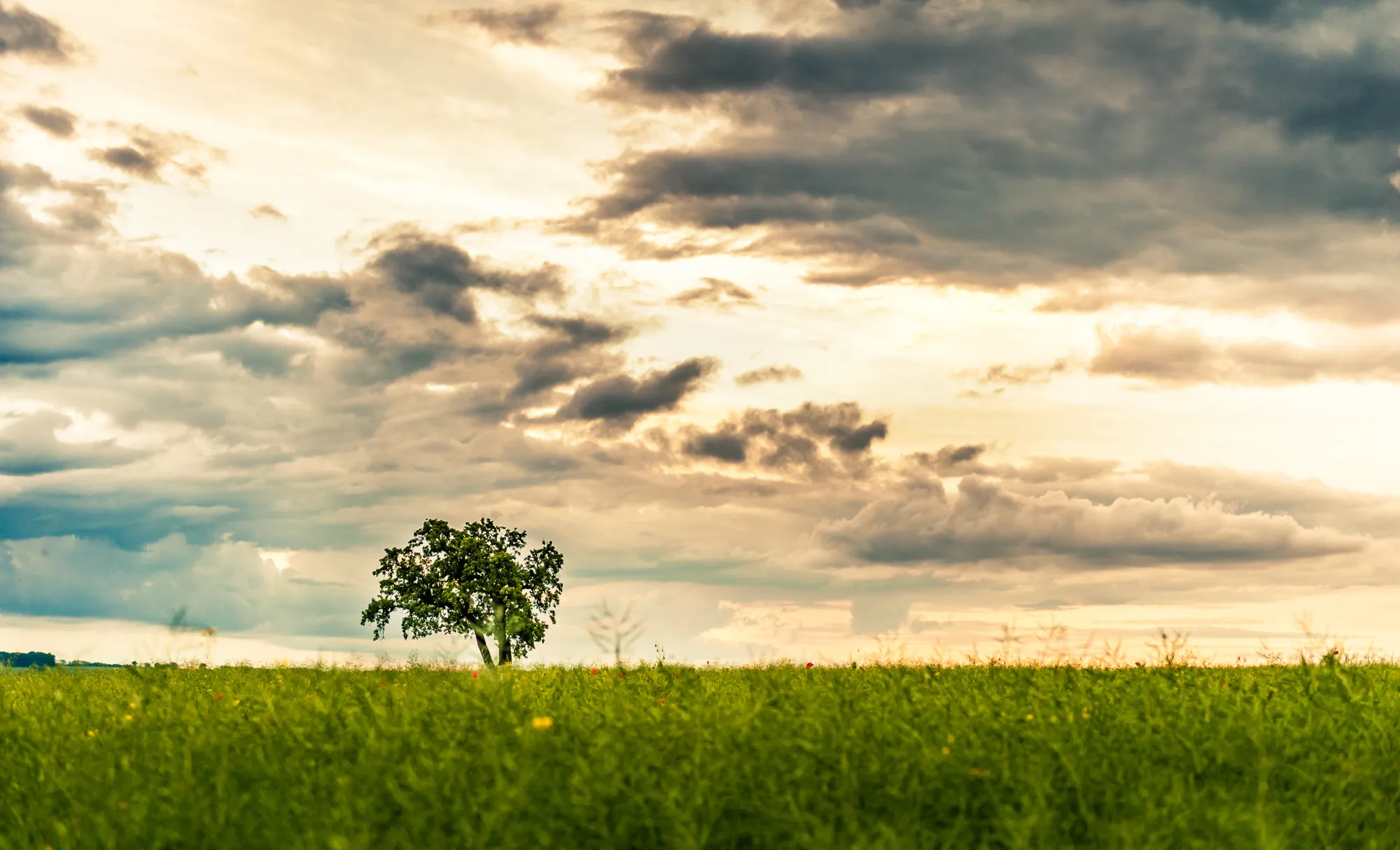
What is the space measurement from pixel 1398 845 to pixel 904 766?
3271 mm

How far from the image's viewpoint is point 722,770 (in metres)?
7.33

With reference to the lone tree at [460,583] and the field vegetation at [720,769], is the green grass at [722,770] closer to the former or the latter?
the field vegetation at [720,769]

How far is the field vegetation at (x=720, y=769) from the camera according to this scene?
6.54 meters

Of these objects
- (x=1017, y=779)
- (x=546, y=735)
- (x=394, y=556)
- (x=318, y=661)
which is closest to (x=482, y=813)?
(x=546, y=735)

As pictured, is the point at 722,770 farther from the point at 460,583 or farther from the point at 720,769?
the point at 460,583

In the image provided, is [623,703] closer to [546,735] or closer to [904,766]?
[546,735]

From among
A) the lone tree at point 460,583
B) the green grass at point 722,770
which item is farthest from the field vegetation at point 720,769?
the lone tree at point 460,583

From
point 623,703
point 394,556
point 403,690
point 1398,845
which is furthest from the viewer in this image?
point 394,556

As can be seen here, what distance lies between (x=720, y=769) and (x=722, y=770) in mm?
36

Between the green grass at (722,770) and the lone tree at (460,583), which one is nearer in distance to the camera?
the green grass at (722,770)

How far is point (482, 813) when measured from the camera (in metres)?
6.37

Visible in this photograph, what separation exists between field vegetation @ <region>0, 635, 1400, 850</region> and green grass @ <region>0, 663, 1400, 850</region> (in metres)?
0.03

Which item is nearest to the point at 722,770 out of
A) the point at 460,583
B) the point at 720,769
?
the point at 720,769

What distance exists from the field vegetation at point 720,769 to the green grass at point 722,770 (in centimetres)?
3
